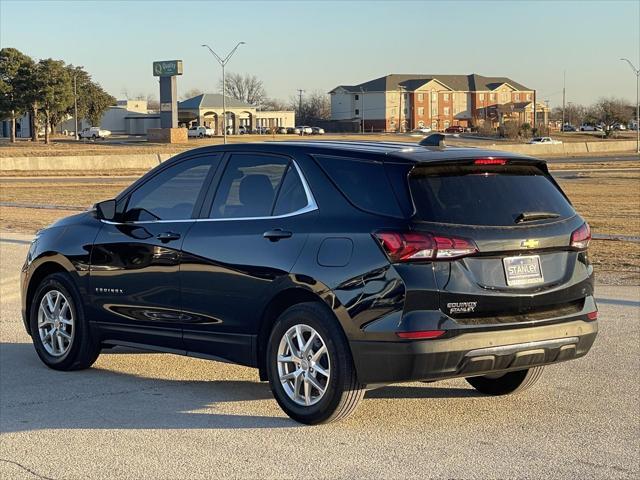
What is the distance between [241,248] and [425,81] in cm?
14936

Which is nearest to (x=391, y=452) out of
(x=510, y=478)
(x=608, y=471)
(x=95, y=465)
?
(x=510, y=478)

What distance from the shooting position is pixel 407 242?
591cm

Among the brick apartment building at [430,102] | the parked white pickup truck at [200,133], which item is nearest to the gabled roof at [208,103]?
the parked white pickup truck at [200,133]

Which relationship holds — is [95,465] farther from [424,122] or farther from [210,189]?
[424,122]

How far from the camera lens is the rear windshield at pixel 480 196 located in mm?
6078

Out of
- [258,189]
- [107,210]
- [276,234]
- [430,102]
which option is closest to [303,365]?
[276,234]

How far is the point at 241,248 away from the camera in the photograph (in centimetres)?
680

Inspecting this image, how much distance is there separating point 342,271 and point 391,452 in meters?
1.12

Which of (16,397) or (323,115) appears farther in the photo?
(323,115)

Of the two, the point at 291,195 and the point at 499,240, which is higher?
the point at 291,195

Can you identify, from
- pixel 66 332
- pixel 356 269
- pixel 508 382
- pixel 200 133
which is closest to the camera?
pixel 356 269

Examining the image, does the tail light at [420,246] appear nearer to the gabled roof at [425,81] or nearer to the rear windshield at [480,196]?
the rear windshield at [480,196]

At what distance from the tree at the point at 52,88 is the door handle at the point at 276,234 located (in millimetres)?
96093

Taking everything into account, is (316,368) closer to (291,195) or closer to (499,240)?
(291,195)
